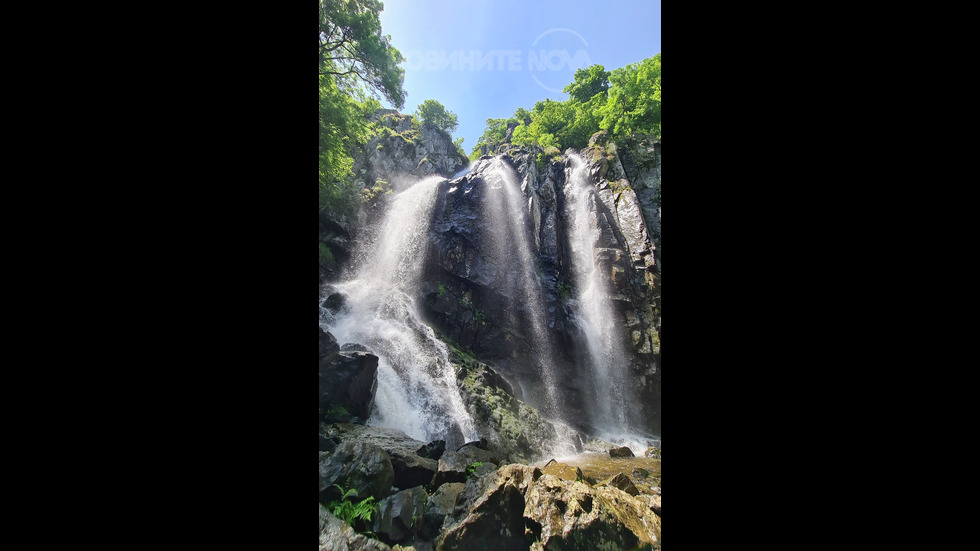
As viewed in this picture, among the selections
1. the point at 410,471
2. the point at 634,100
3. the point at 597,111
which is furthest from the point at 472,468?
the point at 597,111

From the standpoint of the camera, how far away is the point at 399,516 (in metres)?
3.07

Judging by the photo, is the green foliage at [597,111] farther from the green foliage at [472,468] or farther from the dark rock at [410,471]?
the dark rock at [410,471]

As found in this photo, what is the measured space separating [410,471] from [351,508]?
1.03 metres

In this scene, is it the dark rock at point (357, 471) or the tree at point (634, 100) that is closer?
the dark rock at point (357, 471)

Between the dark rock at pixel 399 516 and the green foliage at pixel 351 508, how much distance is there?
10 cm

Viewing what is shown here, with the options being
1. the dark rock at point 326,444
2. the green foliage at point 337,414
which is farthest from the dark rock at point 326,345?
the dark rock at point 326,444

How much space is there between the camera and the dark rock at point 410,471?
386 cm

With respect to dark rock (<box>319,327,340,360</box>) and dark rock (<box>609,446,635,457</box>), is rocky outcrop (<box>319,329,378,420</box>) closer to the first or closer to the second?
dark rock (<box>319,327,340,360</box>)

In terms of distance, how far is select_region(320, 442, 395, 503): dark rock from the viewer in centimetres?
319
